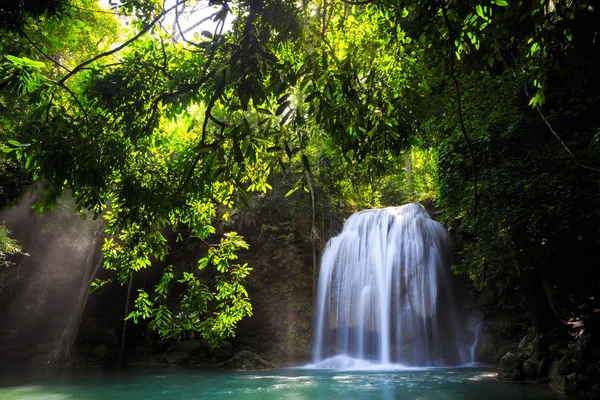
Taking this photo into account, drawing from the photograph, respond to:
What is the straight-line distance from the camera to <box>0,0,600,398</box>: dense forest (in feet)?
7.76

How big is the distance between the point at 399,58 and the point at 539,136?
7968 millimetres

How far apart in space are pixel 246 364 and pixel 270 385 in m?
4.56

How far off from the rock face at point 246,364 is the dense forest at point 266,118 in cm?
979

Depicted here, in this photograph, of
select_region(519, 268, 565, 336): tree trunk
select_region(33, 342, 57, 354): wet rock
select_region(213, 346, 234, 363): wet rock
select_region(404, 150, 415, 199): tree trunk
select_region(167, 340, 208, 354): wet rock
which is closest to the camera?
select_region(519, 268, 565, 336): tree trunk

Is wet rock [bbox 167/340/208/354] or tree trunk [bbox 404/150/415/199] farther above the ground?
tree trunk [bbox 404/150/415/199]

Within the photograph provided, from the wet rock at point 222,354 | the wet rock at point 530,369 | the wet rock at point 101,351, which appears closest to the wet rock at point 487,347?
the wet rock at point 530,369

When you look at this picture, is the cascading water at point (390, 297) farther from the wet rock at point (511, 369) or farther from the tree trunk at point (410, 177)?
the tree trunk at point (410, 177)

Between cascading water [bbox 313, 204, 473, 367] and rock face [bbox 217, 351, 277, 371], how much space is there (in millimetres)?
2328

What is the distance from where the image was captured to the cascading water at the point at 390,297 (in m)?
15.9

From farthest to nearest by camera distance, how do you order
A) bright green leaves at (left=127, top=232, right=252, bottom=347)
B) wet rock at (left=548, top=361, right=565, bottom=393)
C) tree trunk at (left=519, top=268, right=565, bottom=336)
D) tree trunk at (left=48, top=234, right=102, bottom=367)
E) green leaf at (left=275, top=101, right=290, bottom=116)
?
tree trunk at (left=48, top=234, right=102, bottom=367) → tree trunk at (left=519, top=268, right=565, bottom=336) → wet rock at (left=548, top=361, right=565, bottom=393) → bright green leaves at (left=127, top=232, right=252, bottom=347) → green leaf at (left=275, top=101, right=290, bottom=116)

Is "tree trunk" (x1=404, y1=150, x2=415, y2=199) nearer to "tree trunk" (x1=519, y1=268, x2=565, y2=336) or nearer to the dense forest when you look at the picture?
"tree trunk" (x1=519, y1=268, x2=565, y2=336)

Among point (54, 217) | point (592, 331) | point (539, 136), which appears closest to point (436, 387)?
point (592, 331)

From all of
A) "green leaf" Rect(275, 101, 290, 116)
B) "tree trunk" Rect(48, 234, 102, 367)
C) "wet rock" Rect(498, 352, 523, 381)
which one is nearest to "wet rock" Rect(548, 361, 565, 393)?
"wet rock" Rect(498, 352, 523, 381)

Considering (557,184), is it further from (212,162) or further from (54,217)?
(54,217)
